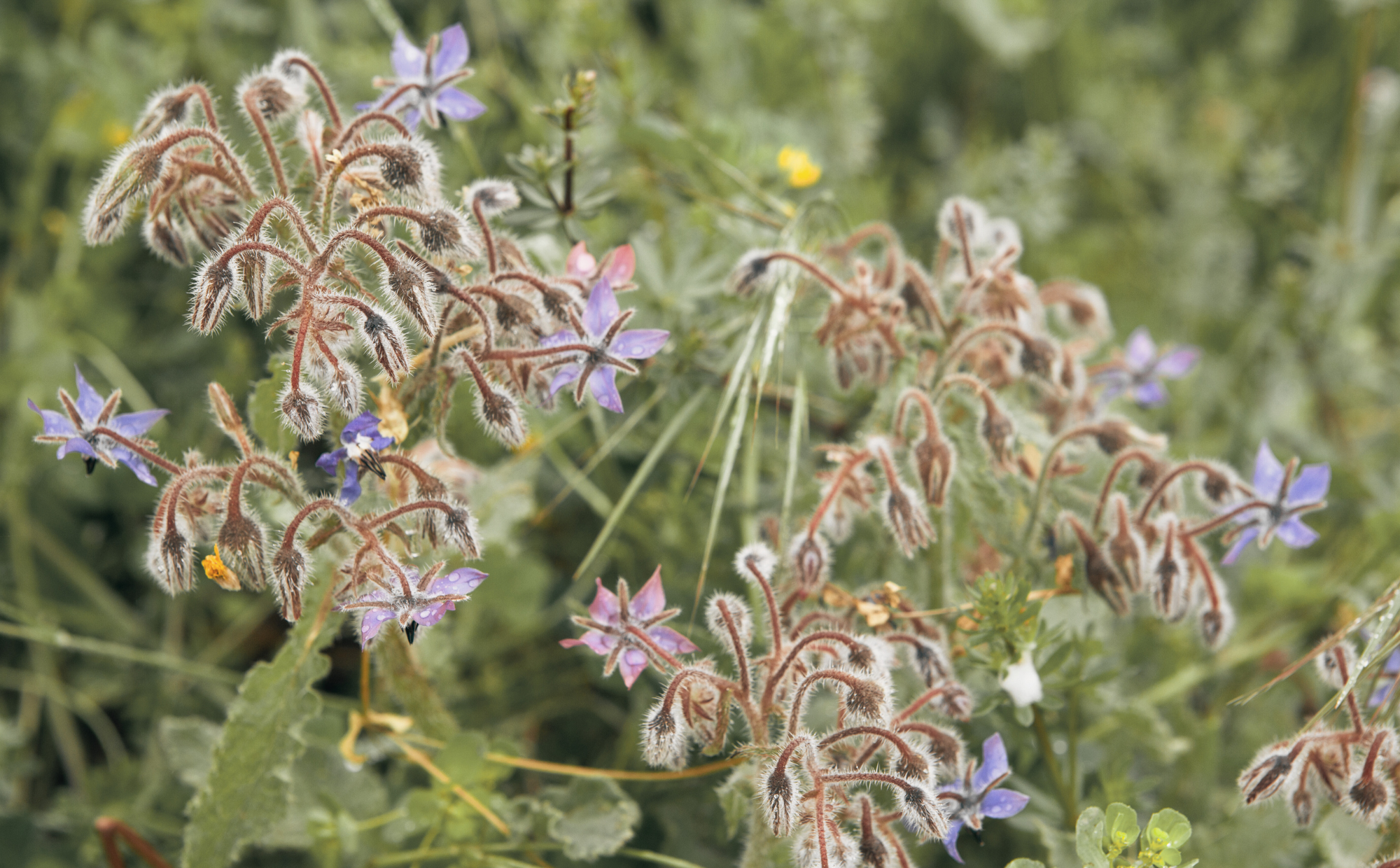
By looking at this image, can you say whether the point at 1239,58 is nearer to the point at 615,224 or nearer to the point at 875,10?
the point at 875,10

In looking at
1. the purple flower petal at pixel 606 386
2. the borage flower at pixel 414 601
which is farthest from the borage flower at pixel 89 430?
the purple flower petal at pixel 606 386

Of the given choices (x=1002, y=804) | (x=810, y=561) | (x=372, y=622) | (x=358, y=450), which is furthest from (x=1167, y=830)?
(x=358, y=450)

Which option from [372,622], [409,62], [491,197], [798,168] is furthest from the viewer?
[798,168]

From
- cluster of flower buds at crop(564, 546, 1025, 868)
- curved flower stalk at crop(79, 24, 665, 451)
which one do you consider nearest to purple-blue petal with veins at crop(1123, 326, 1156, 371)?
cluster of flower buds at crop(564, 546, 1025, 868)

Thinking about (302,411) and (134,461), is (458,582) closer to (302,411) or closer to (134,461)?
(302,411)

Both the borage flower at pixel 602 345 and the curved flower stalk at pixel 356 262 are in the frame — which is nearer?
the curved flower stalk at pixel 356 262

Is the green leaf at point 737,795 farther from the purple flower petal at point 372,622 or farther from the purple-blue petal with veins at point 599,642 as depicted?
the purple flower petal at point 372,622
